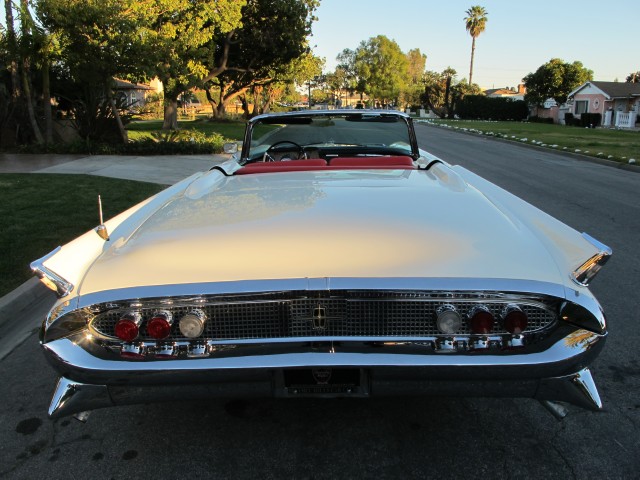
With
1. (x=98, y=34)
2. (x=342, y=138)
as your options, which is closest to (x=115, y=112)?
(x=98, y=34)

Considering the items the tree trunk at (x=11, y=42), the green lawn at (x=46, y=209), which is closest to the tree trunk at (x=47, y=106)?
the tree trunk at (x=11, y=42)

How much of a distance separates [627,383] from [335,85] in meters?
99.7

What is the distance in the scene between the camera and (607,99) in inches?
1813

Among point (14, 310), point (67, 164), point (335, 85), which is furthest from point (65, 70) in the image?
point (335, 85)

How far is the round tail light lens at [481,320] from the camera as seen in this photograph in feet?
6.51

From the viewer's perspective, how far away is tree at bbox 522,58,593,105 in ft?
185

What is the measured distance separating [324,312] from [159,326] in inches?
24.5

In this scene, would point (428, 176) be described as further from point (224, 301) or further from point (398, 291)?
point (224, 301)

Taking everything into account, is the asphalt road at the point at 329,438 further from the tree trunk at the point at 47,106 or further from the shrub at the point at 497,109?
the shrub at the point at 497,109

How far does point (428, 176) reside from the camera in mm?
3279

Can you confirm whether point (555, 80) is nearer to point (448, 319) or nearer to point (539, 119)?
point (539, 119)

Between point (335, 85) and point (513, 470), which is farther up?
point (335, 85)

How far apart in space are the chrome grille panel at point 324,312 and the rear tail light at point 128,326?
3cm

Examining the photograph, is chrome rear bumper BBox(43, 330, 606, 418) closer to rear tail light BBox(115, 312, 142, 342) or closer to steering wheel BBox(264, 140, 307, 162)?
rear tail light BBox(115, 312, 142, 342)
